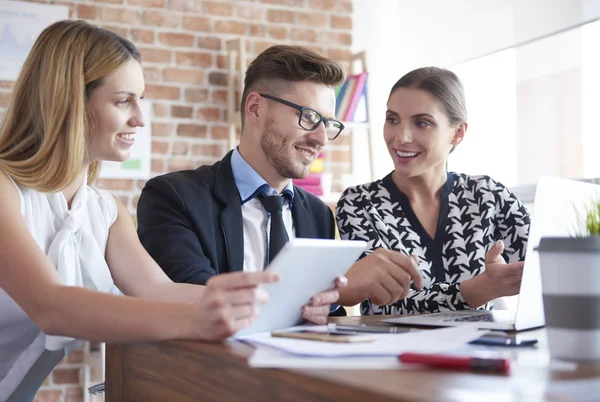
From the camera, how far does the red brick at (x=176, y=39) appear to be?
11.9 ft

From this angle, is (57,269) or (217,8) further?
(217,8)

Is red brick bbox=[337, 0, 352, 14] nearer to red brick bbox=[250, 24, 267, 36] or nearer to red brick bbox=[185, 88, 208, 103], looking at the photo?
red brick bbox=[250, 24, 267, 36]

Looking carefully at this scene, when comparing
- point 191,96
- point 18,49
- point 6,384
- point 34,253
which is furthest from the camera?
point 191,96

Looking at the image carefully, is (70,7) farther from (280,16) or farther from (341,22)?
(341,22)

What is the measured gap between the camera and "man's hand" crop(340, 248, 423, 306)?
1.38 metres

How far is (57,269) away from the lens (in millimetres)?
1389

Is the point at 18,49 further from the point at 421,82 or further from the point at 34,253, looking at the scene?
the point at 34,253

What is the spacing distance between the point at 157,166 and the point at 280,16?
109 centimetres

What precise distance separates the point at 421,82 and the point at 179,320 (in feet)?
4.52

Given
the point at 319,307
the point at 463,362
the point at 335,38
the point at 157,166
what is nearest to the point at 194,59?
the point at 157,166

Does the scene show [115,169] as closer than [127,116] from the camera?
No

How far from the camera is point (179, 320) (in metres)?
1.04

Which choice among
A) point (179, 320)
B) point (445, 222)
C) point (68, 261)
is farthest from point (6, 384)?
point (445, 222)

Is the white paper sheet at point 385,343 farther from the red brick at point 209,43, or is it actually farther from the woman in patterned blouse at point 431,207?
the red brick at point 209,43
